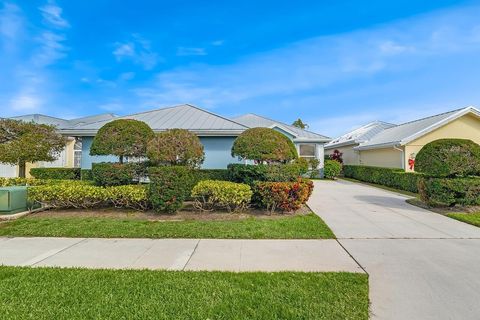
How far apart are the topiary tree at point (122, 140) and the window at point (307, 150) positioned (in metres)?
14.1

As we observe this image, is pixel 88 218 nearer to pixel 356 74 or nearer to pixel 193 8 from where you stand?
pixel 193 8

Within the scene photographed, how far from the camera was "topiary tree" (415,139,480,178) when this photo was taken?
26.9ft

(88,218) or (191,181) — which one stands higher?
(191,181)

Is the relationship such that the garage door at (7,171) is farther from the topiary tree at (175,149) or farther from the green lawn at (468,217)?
the green lawn at (468,217)

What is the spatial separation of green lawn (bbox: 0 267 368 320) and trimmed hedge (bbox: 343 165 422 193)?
1024 cm

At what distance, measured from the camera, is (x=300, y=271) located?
147 inches

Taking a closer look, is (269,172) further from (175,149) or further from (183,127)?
(183,127)

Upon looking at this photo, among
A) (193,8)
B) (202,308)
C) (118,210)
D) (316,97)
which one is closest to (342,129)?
(316,97)

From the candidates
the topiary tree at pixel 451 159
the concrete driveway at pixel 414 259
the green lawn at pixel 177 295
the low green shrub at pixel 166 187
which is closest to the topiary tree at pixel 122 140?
the low green shrub at pixel 166 187

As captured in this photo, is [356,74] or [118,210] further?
[356,74]

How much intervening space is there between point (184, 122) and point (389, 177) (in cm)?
1251

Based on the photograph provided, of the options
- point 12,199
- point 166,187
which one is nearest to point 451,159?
point 166,187

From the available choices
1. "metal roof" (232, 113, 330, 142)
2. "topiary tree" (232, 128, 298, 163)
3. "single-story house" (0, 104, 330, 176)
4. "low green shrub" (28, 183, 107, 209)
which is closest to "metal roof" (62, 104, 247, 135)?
"single-story house" (0, 104, 330, 176)

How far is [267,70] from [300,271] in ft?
38.5
